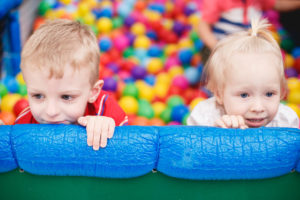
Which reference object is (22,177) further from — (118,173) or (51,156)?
(118,173)

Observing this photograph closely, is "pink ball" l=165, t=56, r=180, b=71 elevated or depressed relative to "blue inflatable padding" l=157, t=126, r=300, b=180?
elevated

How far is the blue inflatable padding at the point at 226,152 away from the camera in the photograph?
2.35 feet

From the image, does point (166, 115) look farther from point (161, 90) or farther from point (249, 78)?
point (249, 78)

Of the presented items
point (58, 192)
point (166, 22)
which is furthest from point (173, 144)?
point (166, 22)

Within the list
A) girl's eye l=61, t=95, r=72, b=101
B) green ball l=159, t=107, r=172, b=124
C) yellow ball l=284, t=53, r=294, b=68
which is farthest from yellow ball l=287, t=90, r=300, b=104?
girl's eye l=61, t=95, r=72, b=101

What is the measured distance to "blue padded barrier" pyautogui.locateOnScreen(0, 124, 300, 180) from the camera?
712mm

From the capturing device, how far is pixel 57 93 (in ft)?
2.54

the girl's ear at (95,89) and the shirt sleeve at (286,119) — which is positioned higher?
the girl's ear at (95,89)

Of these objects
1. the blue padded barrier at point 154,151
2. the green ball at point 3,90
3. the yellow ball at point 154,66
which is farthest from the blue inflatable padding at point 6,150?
the yellow ball at point 154,66

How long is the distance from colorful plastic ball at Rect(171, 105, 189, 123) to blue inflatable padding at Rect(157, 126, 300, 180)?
742mm

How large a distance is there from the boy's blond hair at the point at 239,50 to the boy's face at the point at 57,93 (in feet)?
1.31

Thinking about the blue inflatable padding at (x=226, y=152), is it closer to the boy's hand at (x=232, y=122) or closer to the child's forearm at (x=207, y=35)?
the boy's hand at (x=232, y=122)

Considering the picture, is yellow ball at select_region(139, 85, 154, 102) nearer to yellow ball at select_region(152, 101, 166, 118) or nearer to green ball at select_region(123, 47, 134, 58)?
yellow ball at select_region(152, 101, 166, 118)

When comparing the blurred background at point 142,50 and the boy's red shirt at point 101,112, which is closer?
the boy's red shirt at point 101,112
